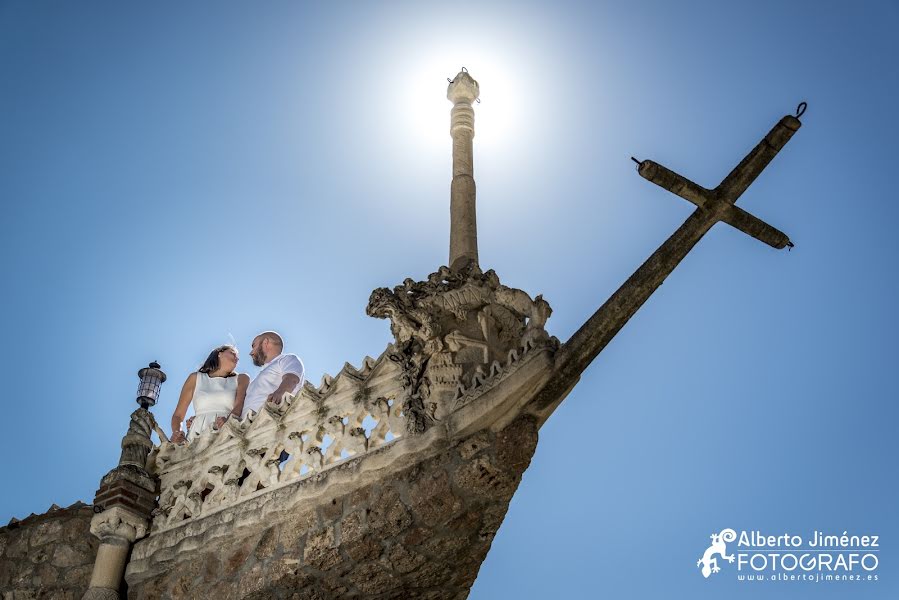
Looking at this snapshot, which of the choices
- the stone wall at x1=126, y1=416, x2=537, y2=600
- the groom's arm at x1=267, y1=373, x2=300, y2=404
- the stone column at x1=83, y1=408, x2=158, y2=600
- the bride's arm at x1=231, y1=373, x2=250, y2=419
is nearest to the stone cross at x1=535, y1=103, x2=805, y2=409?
the stone wall at x1=126, y1=416, x2=537, y2=600

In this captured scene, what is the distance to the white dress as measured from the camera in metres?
9.16

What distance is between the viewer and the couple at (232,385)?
902 cm

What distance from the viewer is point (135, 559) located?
8422mm

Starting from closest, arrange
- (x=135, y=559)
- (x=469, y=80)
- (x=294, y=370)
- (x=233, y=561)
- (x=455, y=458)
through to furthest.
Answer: (x=455, y=458), (x=233, y=561), (x=135, y=559), (x=294, y=370), (x=469, y=80)

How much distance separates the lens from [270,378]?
359 inches

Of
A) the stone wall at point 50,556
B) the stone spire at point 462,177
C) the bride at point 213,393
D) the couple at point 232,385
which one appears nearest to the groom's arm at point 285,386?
the couple at point 232,385

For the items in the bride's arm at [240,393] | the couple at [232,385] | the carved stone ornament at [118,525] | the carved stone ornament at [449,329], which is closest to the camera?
the carved stone ornament at [449,329]

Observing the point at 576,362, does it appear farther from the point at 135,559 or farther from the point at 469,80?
the point at 469,80

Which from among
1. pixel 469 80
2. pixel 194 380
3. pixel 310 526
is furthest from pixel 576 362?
pixel 469 80

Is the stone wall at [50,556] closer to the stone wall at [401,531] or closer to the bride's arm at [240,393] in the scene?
the bride's arm at [240,393]

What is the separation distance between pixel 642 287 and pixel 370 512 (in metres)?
2.32

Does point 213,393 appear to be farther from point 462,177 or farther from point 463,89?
point 463,89

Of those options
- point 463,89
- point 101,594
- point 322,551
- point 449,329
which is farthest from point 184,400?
point 463,89

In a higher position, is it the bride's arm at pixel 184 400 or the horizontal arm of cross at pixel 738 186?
the horizontal arm of cross at pixel 738 186
